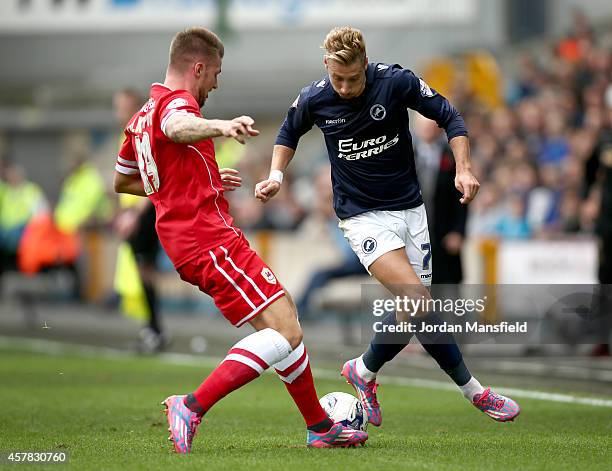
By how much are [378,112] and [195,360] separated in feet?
20.4

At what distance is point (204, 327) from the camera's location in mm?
18719

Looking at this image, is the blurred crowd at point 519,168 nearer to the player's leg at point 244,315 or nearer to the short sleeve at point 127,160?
the short sleeve at point 127,160

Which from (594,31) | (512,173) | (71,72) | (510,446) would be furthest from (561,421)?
(71,72)

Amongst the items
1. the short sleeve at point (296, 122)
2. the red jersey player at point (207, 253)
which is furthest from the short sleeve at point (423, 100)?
the red jersey player at point (207, 253)

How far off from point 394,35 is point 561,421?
73.0 feet

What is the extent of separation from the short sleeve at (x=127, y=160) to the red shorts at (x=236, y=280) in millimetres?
809

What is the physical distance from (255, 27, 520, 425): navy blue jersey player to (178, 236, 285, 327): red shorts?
0.88 m

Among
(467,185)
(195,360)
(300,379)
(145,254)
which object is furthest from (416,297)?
(145,254)

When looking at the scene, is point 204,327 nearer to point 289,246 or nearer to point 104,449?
point 289,246

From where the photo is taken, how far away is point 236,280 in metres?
6.87

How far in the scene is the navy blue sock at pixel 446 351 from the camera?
815 cm

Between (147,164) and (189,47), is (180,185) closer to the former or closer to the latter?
(147,164)

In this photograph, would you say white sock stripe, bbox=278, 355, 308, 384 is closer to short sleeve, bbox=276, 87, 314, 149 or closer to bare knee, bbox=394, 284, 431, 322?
bare knee, bbox=394, 284, 431, 322

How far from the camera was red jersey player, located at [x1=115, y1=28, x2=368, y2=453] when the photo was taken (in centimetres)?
683
